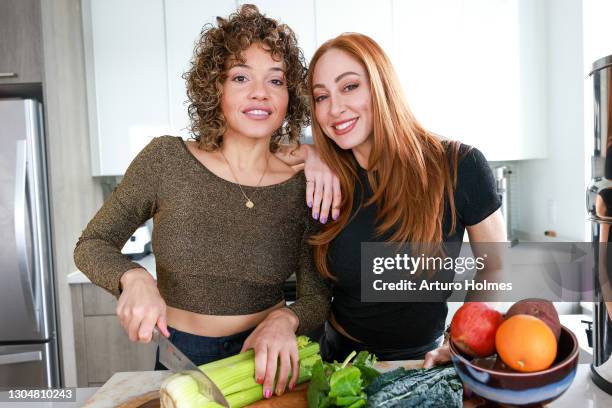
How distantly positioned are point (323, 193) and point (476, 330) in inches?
21.9

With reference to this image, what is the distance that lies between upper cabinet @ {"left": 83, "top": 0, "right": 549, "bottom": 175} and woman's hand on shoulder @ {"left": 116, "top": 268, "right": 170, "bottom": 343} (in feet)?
6.04

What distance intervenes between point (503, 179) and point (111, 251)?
2163 mm

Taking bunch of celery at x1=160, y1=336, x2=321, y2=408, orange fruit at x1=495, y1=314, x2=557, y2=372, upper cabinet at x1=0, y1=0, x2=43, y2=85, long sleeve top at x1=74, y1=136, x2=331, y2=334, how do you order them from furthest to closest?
upper cabinet at x1=0, y1=0, x2=43, y2=85 < long sleeve top at x1=74, y1=136, x2=331, y2=334 < bunch of celery at x1=160, y1=336, x2=321, y2=408 < orange fruit at x1=495, y1=314, x2=557, y2=372

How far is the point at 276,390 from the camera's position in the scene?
87 cm

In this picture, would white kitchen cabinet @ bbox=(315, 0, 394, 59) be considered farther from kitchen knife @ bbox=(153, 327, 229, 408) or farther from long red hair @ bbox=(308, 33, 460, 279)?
kitchen knife @ bbox=(153, 327, 229, 408)

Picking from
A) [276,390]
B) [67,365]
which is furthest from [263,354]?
[67,365]

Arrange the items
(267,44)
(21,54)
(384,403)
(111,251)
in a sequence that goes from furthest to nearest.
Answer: (21,54)
(267,44)
(111,251)
(384,403)

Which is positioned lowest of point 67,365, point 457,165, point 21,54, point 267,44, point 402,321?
point 67,365

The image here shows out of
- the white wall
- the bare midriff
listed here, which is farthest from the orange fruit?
the white wall

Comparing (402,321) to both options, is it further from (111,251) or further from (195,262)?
(111,251)

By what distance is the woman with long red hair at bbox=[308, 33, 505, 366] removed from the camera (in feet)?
3.95

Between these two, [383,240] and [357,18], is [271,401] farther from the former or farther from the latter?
[357,18]

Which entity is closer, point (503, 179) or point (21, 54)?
point (21, 54)

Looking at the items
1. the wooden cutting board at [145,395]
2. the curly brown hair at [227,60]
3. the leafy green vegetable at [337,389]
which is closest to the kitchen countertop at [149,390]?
the wooden cutting board at [145,395]
